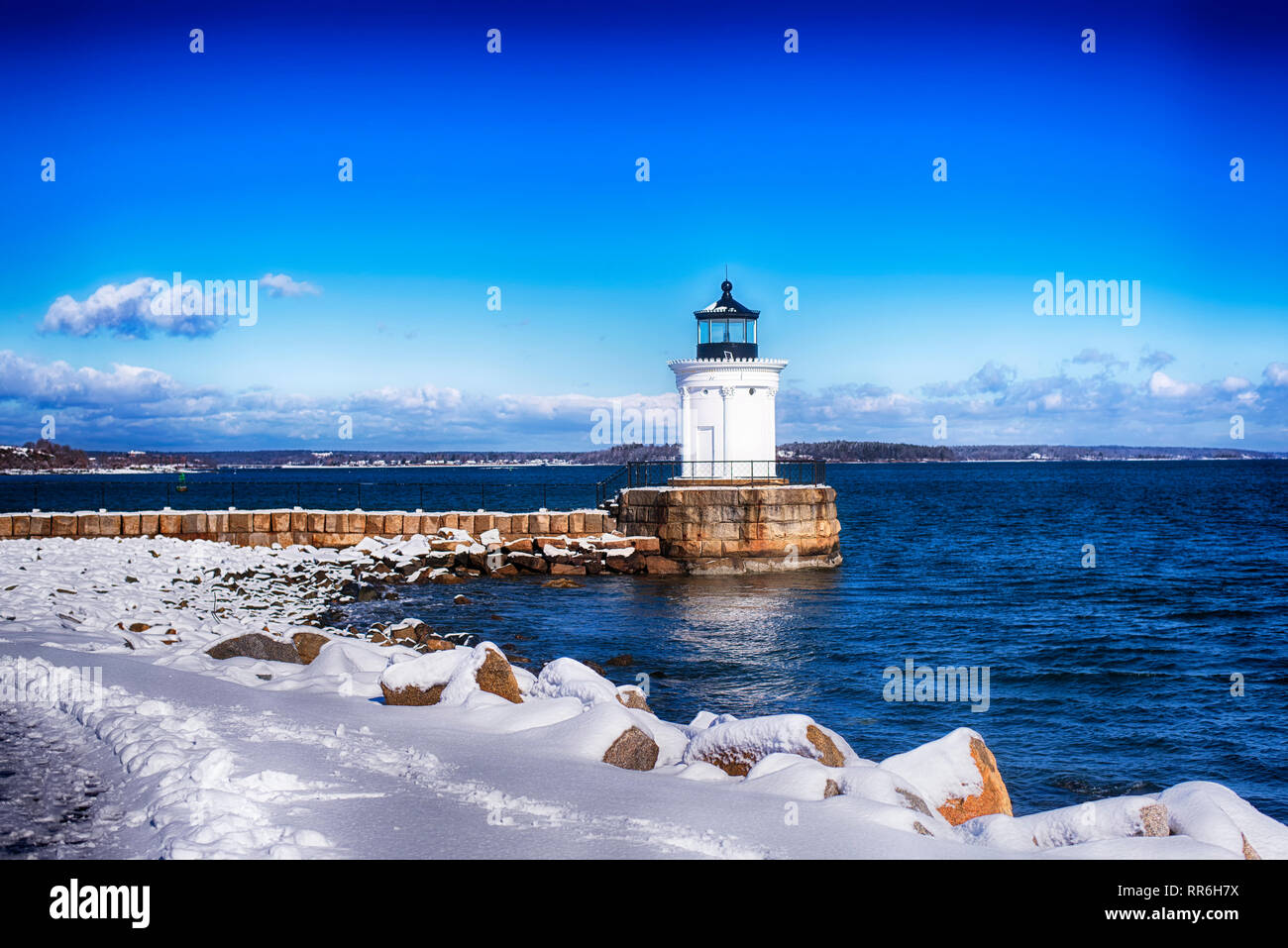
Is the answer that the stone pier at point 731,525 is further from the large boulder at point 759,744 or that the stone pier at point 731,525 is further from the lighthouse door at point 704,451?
the large boulder at point 759,744

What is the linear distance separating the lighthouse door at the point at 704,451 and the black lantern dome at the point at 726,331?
201 cm

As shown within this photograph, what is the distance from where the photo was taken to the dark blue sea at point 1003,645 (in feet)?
34.9

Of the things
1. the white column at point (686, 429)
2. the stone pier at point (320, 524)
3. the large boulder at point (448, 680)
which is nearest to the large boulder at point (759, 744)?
the large boulder at point (448, 680)

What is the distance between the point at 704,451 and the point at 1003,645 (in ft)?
38.1

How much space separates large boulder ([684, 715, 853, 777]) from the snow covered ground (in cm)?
2

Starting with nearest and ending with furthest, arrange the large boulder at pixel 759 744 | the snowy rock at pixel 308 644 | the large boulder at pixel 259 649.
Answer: the large boulder at pixel 759 744 < the large boulder at pixel 259 649 < the snowy rock at pixel 308 644

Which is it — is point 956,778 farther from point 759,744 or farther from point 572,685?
point 572,685

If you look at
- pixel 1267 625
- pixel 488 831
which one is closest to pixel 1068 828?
pixel 488 831

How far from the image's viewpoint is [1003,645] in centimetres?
1698

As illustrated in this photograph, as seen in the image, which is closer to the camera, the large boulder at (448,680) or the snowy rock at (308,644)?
the large boulder at (448,680)

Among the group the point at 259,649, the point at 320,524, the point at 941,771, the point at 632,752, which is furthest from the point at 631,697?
the point at 320,524

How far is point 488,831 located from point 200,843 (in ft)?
4.38

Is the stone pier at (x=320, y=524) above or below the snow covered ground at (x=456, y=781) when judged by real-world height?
above
